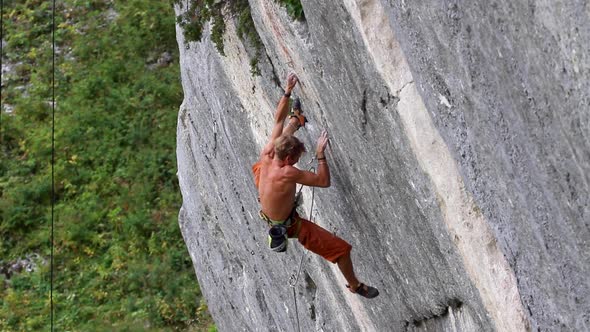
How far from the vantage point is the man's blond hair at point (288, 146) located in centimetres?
774

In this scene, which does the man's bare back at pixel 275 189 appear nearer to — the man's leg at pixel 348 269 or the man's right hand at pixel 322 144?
the man's right hand at pixel 322 144

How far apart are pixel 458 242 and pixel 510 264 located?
0.80m

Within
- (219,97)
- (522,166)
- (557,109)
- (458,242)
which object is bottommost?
(219,97)

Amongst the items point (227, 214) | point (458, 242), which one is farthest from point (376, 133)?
point (227, 214)

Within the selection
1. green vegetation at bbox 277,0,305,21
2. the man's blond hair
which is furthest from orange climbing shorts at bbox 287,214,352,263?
green vegetation at bbox 277,0,305,21

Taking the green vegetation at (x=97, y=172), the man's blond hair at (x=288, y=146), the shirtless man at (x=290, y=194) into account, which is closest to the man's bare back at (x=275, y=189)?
the shirtless man at (x=290, y=194)

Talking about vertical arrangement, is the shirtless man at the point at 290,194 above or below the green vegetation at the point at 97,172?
above

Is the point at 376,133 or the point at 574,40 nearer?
the point at 574,40

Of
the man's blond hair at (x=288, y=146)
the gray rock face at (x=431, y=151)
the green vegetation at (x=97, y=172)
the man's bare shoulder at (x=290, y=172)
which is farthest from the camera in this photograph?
the green vegetation at (x=97, y=172)

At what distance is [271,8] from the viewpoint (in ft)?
27.7

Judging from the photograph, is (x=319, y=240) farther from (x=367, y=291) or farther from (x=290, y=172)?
(x=290, y=172)

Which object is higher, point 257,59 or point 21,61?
point 257,59

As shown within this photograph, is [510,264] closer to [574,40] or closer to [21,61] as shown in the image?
[574,40]

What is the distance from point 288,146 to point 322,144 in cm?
42
